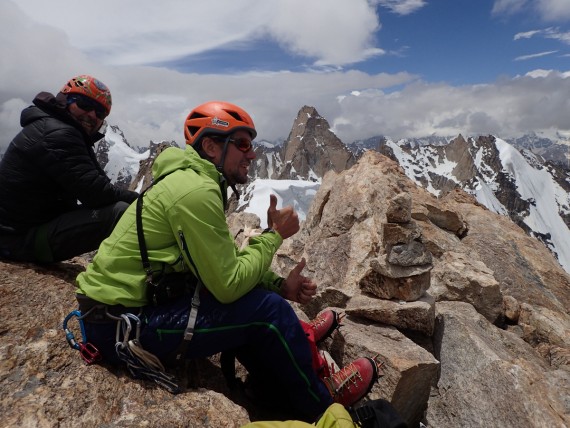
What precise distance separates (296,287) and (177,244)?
2.19m

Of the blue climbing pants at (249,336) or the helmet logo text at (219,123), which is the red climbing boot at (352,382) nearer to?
the blue climbing pants at (249,336)

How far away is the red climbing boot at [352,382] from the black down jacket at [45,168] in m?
5.10

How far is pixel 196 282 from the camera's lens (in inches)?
201

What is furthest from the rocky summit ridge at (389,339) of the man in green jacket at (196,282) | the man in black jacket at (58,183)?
the man in green jacket at (196,282)

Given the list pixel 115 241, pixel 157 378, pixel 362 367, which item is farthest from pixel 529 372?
pixel 115 241

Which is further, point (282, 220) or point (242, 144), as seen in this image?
point (282, 220)

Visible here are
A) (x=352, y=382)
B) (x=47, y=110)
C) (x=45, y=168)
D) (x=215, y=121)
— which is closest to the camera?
(x=215, y=121)

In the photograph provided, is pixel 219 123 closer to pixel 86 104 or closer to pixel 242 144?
pixel 242 144

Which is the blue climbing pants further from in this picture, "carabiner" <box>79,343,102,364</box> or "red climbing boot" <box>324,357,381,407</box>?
"red climbing boot" <box>324,357,381,407</box>

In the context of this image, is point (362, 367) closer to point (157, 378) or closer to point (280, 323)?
point (280, 323)

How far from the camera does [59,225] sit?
286 inches

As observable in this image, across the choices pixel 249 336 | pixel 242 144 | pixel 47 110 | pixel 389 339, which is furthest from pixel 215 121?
pixel 389 339

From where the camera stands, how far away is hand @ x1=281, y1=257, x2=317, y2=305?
6309 mm

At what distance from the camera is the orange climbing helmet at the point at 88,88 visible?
7.32m
